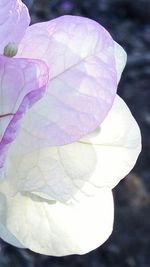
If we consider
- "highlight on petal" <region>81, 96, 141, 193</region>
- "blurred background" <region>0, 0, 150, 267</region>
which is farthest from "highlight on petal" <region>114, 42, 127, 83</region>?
"blurred background" <region>0, 0, 150, 267</region>

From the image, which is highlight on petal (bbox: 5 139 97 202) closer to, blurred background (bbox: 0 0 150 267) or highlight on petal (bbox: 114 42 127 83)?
highlight on petal (bbox: 114 42 127 83)

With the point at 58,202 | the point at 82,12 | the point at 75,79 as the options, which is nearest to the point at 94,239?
the point at 58,202

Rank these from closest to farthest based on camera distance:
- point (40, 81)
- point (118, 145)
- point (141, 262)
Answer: point (40, 81) → point (118, 145) → point (141, 262)

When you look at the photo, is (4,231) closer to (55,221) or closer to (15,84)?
(55,221)

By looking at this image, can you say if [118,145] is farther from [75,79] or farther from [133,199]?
[133,199]

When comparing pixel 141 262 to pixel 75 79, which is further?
pixel 141 262
